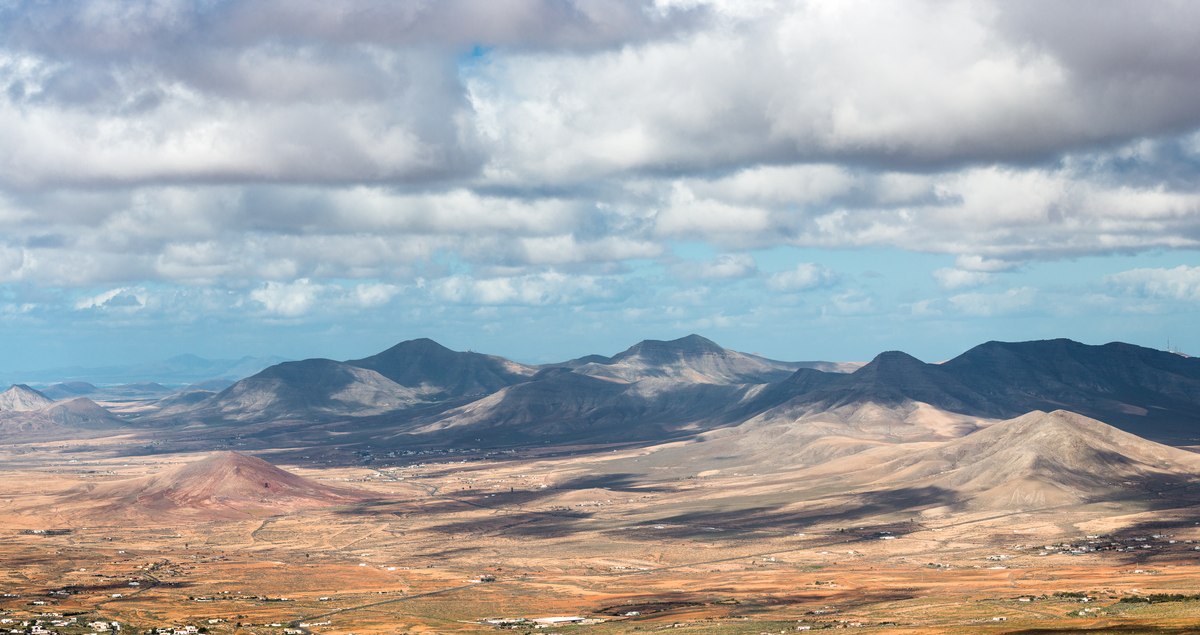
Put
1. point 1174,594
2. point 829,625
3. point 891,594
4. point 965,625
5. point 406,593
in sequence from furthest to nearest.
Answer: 1. point 406,593
2. point 891,594
3. point 1174,594
4. point 829,625
5. point 965,625

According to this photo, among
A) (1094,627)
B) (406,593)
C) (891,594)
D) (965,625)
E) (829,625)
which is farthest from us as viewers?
(406,593)

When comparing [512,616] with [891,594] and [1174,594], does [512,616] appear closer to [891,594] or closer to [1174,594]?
[891,594]

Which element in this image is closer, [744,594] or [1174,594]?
[1174,594]

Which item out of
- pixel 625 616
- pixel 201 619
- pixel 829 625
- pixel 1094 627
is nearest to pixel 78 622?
pixel 201 619

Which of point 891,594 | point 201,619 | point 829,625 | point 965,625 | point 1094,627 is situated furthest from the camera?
point 891,594

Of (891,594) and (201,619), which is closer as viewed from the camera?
(201,619)

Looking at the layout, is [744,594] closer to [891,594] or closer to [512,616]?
[891,594]

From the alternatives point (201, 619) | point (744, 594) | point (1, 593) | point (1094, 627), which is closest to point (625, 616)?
point (744, 594)

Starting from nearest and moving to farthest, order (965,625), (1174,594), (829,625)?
(965,625), (829,625), (1174,594)
